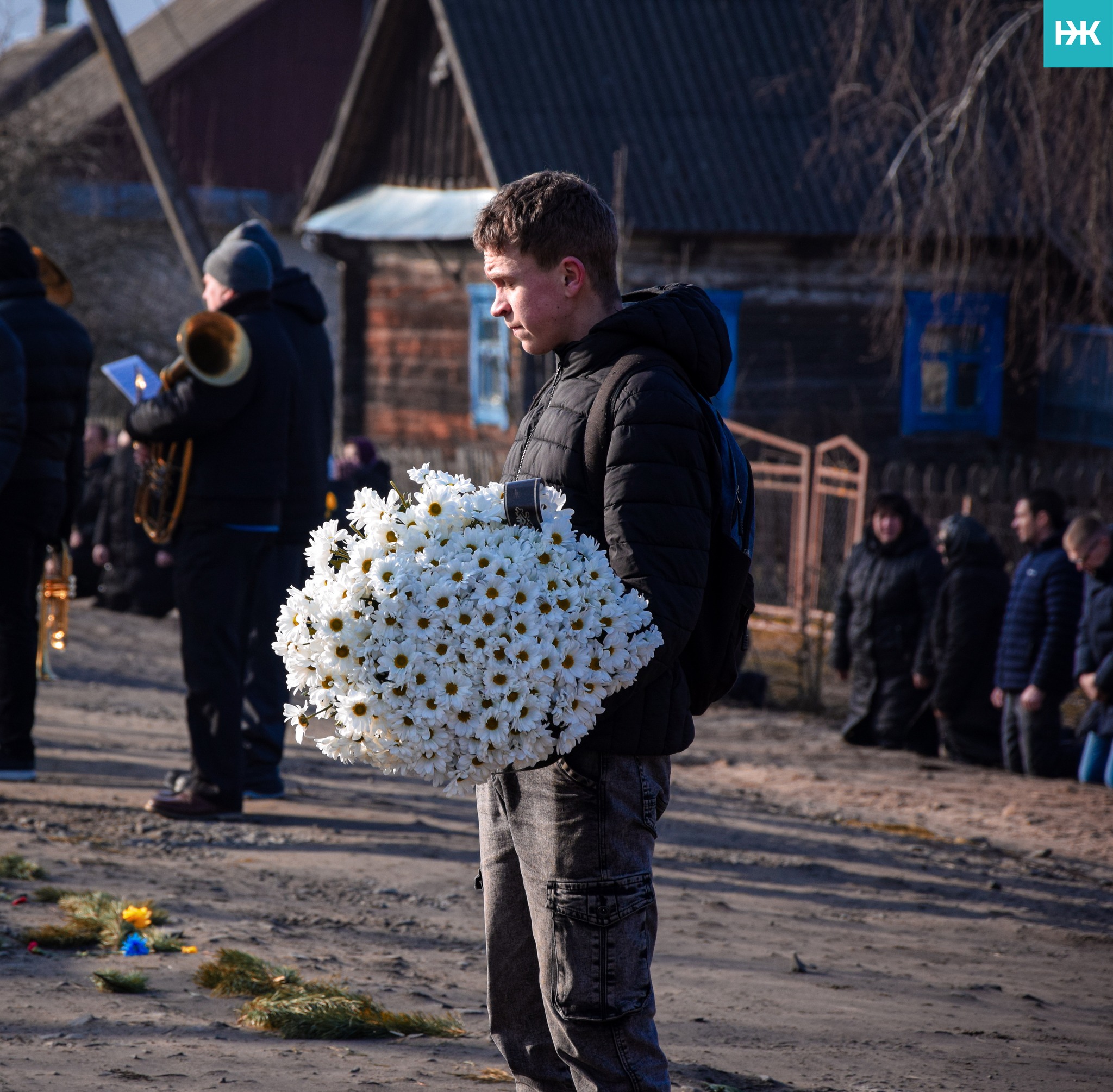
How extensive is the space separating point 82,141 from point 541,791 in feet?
79.6

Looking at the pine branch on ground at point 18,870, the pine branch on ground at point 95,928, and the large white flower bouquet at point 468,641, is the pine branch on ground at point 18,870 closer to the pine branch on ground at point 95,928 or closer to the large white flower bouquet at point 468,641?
the pine branch on ground at point 95,928

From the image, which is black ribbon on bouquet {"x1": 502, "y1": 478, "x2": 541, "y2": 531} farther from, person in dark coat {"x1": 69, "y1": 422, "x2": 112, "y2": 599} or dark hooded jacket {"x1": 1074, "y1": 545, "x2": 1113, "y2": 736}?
person in dark coat {"x1": 69, "y1": 422, "x2": 112, "y2": 599}

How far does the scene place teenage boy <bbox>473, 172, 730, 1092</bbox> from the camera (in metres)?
2.65

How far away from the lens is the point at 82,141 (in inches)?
969

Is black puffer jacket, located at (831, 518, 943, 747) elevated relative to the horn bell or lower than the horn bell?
lower

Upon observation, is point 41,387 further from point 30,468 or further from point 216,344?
point 216,344

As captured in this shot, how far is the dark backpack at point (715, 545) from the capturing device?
2.72 metres

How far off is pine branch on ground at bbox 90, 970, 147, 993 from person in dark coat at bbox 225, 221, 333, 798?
2500 mm

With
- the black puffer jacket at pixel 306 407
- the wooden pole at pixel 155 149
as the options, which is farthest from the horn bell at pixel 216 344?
the wooden pole at pixel 155 149

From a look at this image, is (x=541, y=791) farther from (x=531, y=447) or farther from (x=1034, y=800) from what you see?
(x=1034, y=800)

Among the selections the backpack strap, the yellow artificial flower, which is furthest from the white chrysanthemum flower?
the yellow artificial flower

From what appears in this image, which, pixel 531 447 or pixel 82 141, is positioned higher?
pixel 82 141

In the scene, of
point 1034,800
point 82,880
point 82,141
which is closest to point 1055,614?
point 1034,800

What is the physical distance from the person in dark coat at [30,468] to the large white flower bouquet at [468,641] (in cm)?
413
